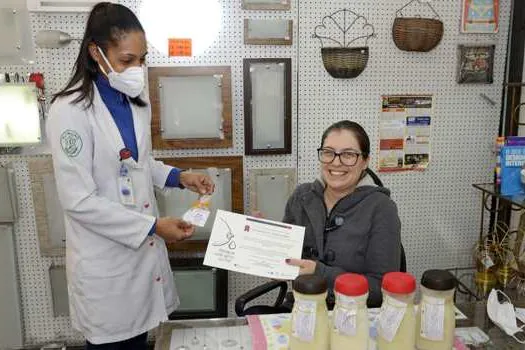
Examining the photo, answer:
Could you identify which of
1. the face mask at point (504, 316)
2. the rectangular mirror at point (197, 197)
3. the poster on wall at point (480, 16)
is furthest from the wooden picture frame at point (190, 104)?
the face mask at point (504, 316)

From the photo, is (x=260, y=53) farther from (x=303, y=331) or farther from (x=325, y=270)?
(x=303, y=331)

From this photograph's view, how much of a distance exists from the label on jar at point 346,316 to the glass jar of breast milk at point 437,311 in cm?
20

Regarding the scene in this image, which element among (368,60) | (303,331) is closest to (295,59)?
(368,60)

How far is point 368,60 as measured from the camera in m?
2.70

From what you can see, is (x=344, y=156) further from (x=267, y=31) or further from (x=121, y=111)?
(x=267, y=31)

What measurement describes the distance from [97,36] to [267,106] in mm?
1123

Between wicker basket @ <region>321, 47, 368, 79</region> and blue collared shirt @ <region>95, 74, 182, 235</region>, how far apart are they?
3.85ft

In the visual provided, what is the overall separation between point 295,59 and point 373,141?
66cm

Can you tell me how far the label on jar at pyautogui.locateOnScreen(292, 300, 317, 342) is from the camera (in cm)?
113

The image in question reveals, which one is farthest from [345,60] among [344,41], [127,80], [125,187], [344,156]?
[125,187]

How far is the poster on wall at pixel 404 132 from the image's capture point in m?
2.78

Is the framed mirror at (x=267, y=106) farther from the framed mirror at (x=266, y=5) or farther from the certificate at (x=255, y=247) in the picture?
the certificate at (x=255, y=247)

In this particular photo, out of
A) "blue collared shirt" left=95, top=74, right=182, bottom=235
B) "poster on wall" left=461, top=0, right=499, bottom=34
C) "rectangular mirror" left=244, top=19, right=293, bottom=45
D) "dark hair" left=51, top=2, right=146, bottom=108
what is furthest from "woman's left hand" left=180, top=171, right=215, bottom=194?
"poster on wall" left=461, top=0, right=499, bottom=34

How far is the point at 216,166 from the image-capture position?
2666 mm
